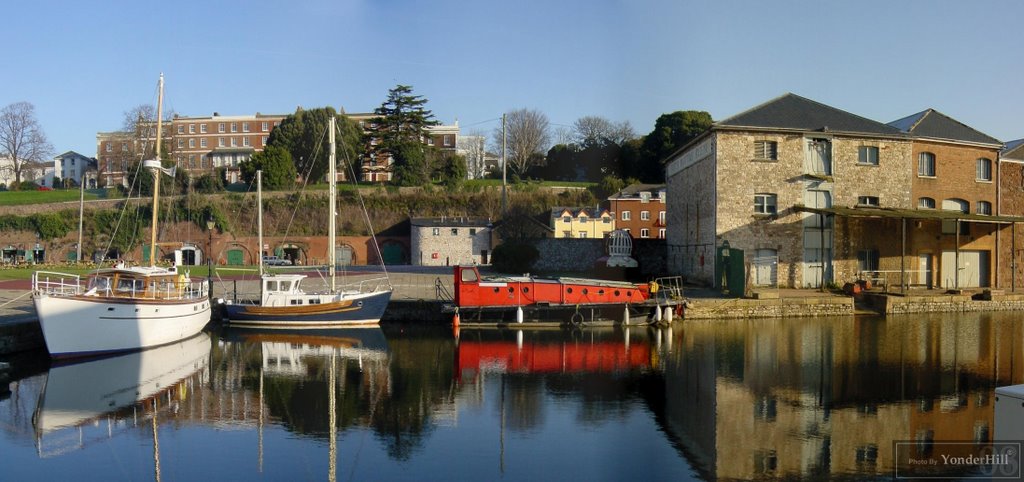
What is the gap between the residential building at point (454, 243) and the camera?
164 ft

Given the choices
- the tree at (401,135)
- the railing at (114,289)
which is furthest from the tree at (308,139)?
the railing at (114,289)

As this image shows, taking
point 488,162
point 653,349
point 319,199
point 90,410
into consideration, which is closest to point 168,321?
point 90,410

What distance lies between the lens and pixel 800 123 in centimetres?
3083

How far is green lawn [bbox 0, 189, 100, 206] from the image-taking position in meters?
56.6

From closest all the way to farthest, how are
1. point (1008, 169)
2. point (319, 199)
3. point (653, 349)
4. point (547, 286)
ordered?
point (653, 349) < point (547, 286) < point (1008, 169) < point (319, 199)

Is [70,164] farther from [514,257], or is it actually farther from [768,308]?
[768,308]

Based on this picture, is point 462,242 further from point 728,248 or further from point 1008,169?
point 1008,169

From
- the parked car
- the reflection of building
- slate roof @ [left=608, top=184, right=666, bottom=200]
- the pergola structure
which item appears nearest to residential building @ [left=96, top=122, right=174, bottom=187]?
the parked car

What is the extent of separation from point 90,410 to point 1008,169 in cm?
3813

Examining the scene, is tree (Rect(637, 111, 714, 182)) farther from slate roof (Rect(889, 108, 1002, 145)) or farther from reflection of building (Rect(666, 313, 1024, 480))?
reflection of building (Rect(666, 313, 1024, 480))

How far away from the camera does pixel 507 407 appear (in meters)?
14.4

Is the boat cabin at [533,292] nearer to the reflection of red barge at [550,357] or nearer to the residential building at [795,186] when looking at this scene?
the reflection of red barge at [550,357]

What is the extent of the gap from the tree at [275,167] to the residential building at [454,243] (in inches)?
567

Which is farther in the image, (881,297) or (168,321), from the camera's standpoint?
(881,297)
